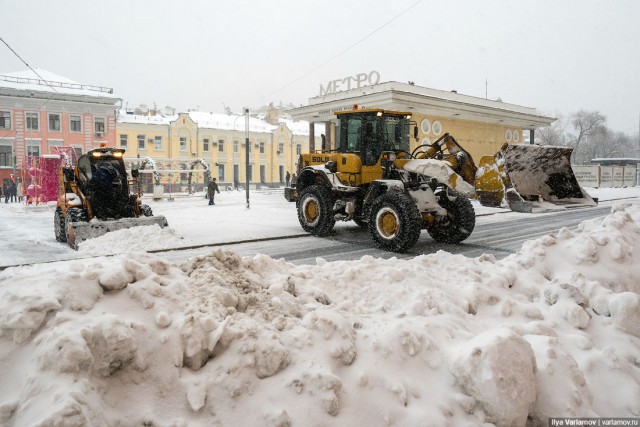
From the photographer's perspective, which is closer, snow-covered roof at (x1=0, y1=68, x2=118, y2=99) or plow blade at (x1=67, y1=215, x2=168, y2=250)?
plow blade at (x1=67, y1=215, x2=168, y2=250)

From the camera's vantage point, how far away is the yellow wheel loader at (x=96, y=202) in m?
9.89

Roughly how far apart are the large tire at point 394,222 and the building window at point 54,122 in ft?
143

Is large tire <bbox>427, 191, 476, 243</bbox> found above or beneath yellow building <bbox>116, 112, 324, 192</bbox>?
beneath

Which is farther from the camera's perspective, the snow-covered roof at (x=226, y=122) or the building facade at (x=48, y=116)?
the snow-covered roof at (x=226, y=122)

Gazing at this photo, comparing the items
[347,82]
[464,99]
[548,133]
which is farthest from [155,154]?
[548,133]

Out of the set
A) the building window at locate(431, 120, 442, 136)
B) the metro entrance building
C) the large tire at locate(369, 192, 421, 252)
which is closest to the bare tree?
the metro entrance building

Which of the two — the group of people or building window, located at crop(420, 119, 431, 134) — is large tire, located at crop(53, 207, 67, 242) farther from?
the group of people

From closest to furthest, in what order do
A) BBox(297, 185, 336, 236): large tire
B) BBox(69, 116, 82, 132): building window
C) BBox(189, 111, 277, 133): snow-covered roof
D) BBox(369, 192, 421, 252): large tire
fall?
BBox(369, 192, 421, 252): large tire, BBox(297, 185, 336, 236): large tire, BBox(69, 116, 82, 132): building window, BBox(189, 111, 277, 133): snow-covered roof

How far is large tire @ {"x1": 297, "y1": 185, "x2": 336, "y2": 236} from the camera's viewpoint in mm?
10810

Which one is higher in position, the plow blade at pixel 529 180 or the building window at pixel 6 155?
the building window at pixel 6 155

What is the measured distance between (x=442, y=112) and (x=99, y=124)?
3443 centimetres

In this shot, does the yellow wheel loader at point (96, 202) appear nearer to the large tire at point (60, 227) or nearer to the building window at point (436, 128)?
the large tire at point (60, 227)

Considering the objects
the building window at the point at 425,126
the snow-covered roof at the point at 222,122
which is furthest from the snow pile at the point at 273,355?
the snow-covered roof at the point at 222,122

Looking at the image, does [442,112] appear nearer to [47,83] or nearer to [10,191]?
[10,191]
